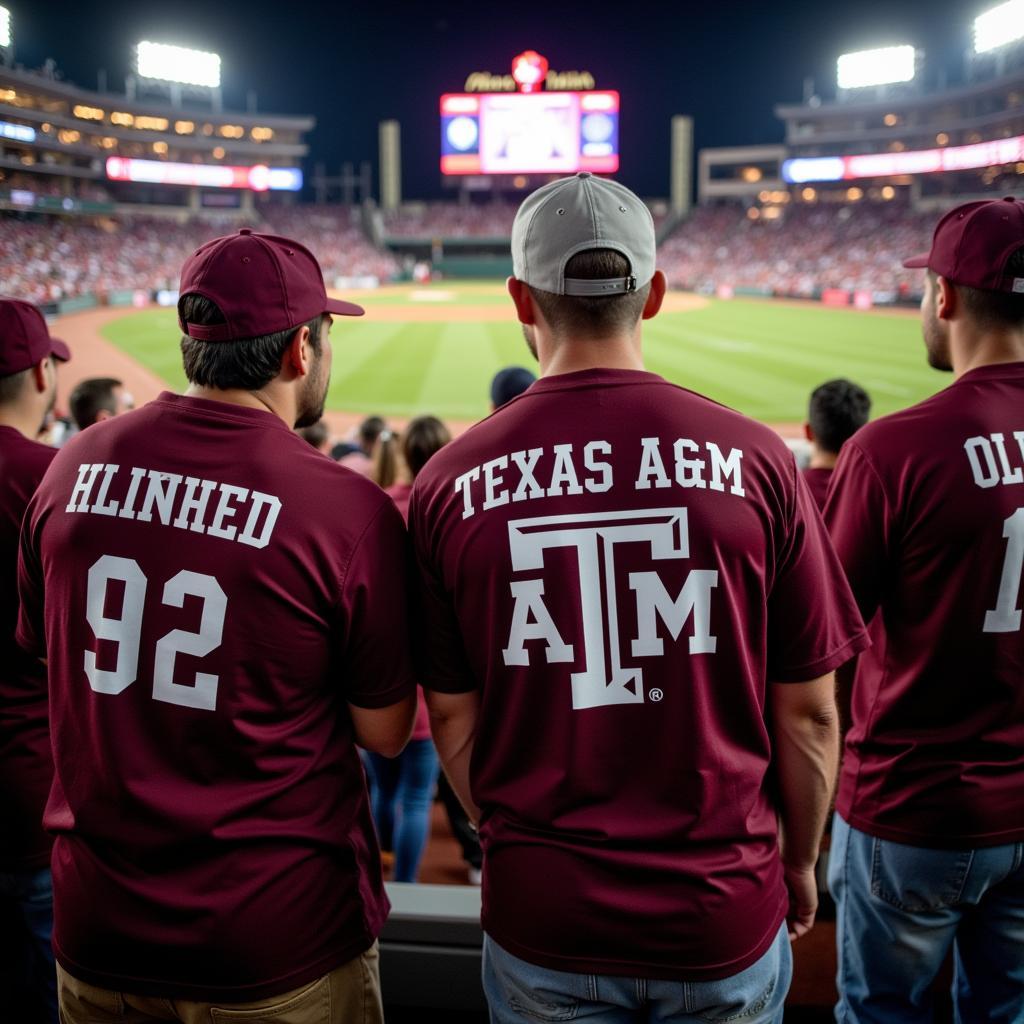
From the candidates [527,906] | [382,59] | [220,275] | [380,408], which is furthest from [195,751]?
[382,59]

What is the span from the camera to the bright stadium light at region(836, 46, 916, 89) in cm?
5447

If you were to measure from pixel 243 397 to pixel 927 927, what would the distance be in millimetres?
2011

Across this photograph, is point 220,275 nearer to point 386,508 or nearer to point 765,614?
point 386,508

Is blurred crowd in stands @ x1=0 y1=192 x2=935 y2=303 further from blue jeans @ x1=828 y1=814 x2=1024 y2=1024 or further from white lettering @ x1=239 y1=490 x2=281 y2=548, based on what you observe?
blue jeans @ x1=828 y1=814 x2=1024 y2=1024

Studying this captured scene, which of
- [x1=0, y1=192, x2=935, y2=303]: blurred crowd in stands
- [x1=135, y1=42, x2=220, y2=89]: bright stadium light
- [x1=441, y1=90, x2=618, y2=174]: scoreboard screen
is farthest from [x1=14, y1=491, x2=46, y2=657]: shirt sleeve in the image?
[x1=135, y1=42, x2=220, y2=89]: bright stadium light

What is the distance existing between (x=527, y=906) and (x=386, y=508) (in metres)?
0.79

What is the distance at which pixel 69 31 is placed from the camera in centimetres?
6166

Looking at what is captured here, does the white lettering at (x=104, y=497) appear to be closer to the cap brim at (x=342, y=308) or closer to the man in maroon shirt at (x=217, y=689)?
the man in maroon shirt at (x=217, y=689)

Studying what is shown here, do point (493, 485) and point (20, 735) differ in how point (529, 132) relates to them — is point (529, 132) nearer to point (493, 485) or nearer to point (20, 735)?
point (20, 735)

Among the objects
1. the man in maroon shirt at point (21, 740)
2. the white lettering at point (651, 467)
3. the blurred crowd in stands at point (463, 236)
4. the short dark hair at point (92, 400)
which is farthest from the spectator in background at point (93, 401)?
the blurred crowd in stands at point (463, 236)

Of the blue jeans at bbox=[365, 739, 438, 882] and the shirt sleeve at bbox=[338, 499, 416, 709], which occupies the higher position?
the shirt sleeve at bbox=[338, 499, 416, 709]

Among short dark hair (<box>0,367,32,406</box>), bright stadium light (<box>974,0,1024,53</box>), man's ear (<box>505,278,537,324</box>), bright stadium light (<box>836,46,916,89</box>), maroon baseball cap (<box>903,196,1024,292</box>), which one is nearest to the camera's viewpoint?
man's ear (<box>505,278,537,324</box>)

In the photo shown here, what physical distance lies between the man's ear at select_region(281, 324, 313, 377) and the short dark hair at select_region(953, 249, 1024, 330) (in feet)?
5.38

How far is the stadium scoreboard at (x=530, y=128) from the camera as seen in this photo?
5009cm
